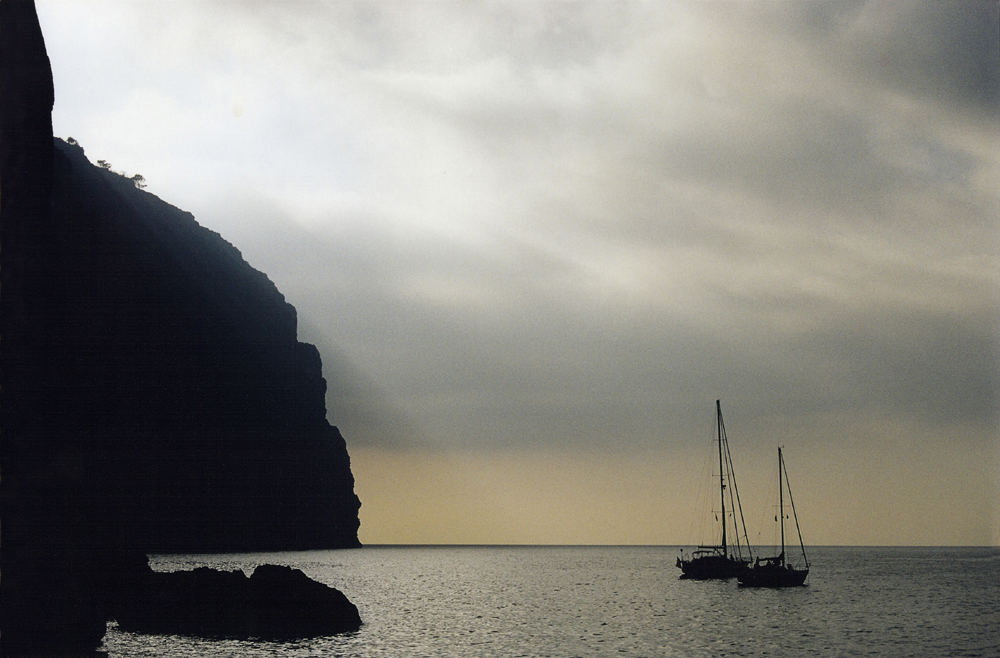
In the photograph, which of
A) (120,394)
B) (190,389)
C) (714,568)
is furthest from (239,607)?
(190,389)

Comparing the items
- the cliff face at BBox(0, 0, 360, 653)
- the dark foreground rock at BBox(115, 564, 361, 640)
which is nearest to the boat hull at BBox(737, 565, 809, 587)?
the dark foreground rock at BBox(115, 564, 361, 640)

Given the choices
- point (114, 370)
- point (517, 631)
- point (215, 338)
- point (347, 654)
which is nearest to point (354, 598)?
point (517, 631)

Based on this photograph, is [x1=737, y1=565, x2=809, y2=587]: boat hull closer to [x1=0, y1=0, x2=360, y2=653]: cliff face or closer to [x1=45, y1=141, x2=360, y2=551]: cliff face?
[x1=0, y1=0, x2=360, y2=653]: cliff face

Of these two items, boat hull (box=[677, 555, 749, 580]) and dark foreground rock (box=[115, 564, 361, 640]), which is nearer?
dark foreground rock (box=[115, 564, 361, 640])

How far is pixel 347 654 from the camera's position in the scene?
1612 inches

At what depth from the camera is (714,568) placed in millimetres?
100000

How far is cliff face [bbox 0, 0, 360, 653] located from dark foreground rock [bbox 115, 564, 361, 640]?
274 cm

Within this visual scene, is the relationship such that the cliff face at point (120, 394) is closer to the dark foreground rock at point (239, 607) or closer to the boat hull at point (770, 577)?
the dark foreground rock at point (239, 607)

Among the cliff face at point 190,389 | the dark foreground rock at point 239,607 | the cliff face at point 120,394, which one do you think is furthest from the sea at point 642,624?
the cliff face at point 190,389

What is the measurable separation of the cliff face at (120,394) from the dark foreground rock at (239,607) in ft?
9.00

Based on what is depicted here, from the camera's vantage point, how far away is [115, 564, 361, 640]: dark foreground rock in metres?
46.6

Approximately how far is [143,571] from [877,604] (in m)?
69.5

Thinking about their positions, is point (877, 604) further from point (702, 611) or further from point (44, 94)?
point (44, 94)

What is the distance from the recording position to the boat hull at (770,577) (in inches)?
3529
